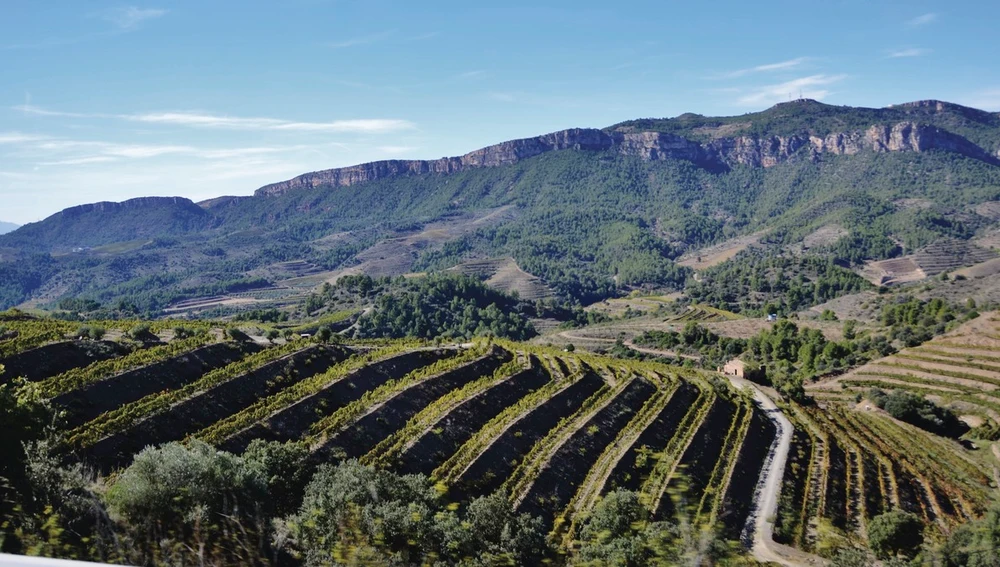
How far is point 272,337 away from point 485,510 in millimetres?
33826

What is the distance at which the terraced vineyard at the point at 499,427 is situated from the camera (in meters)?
28.1

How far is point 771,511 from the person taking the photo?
97.6ft

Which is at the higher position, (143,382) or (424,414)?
(143,382)

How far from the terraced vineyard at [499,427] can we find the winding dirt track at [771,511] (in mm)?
442

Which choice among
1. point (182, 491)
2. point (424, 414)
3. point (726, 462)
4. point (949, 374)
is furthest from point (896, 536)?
point (949, 374)

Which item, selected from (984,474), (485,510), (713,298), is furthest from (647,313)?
(485,510)

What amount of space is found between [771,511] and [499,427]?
13728 millimetres

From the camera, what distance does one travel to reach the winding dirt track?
80.0ft

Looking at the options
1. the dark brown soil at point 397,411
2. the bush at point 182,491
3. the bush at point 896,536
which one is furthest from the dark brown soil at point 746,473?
the bush at point 182,491

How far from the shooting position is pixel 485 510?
1888 centimetres

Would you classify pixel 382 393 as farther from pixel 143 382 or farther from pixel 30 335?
pixel 30 335

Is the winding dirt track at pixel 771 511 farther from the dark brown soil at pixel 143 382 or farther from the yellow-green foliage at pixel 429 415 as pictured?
the dark brown soil at pixel 143 382

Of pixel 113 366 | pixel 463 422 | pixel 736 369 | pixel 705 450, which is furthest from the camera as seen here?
pixel 736 369

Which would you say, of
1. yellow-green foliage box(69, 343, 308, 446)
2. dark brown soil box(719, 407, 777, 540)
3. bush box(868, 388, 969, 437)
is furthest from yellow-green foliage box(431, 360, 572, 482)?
bush box(868, 388, 969, 437)
